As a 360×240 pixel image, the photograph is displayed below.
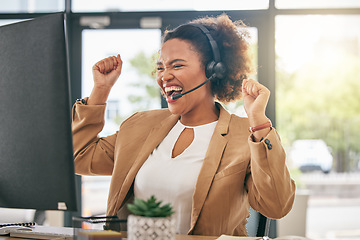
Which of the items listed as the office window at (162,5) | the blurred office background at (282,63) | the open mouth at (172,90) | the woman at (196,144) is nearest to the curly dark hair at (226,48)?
the woman at (196,144)

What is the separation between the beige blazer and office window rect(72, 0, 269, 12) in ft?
6.96

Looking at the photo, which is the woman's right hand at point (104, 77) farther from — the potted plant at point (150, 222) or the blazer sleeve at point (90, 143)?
the potted plant at point (150, 222)

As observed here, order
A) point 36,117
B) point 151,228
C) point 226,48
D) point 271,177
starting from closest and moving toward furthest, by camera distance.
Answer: point 151,228
point 36,117
point 271,177
point 226,48

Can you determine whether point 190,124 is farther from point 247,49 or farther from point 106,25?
point 106,25

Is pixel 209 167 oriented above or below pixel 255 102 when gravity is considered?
below

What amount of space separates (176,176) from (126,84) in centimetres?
238

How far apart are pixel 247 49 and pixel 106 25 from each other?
2.34 m

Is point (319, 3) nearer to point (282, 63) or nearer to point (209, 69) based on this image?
point (282, 63)

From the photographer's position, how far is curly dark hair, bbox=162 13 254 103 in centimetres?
178

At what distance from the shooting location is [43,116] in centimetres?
100

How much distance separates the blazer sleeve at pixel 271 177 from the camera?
52.6 inches

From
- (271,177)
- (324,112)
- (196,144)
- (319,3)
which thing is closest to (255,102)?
(271,177)

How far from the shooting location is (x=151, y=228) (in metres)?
0.89

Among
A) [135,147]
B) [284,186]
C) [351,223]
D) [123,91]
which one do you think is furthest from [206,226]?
[351,223]
